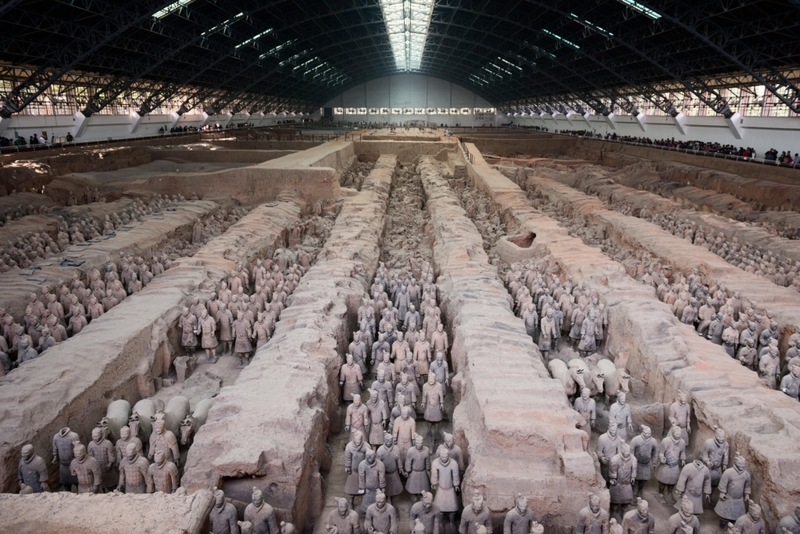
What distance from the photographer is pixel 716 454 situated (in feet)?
14.1

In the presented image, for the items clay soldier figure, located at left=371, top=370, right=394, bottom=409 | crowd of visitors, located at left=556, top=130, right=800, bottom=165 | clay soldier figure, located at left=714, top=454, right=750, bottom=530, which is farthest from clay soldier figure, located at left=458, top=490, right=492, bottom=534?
crowd of visitors, located at left=556, top=130, right=800, bottom=165

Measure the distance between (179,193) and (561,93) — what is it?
94.6 ft

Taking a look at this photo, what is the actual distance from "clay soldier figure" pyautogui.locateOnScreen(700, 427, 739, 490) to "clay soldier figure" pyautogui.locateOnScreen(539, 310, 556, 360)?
8.85 ft

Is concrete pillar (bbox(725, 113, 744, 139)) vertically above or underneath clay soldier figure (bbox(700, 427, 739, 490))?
above

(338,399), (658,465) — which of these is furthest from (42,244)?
(658,465)

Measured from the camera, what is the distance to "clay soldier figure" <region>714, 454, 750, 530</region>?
158 inches

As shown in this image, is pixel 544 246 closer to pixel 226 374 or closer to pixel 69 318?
pixel 226 374

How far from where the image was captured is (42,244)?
9.85m

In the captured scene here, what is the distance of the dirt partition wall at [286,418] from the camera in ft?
12.8

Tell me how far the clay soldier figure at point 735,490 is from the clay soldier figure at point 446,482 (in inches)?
75.7

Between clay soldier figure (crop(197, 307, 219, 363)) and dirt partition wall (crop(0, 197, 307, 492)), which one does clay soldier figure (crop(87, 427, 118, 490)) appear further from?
clay soldier figure (crop(197, 307, 219, 363))

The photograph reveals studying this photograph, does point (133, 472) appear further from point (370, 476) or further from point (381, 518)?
point (381, 518)

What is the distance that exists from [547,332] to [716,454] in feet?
9.16

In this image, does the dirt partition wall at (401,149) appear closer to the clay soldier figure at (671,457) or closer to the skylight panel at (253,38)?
the skylight panel at (253,38)
